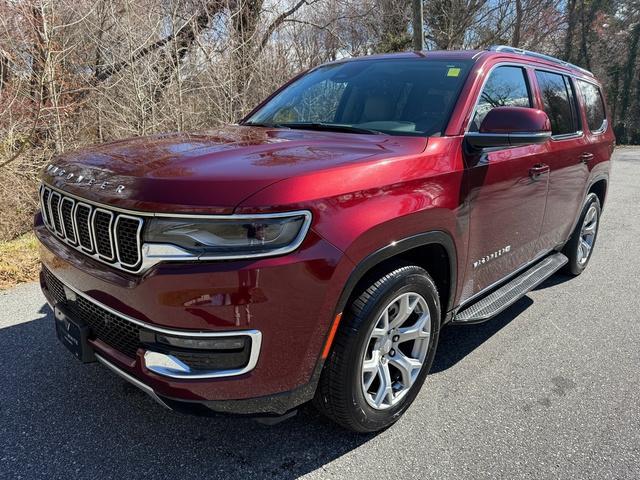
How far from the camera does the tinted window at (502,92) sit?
2951 mm

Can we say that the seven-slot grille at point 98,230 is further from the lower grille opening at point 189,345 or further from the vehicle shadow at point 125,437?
the vehicle shadow at point 125,437

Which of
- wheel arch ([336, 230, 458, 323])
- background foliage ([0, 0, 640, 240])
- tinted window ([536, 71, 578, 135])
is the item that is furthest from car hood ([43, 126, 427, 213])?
background foliage ([0, 0, 640, 240])

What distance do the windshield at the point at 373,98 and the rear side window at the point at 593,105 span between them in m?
2.11

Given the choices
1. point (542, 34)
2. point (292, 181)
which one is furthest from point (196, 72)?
point (542, 34)

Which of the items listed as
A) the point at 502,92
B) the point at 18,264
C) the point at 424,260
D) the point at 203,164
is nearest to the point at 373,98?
the point at 502,92

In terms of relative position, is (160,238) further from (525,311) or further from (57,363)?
(525,311)

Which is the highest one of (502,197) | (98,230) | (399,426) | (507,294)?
(98,230)

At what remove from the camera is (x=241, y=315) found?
1836mm

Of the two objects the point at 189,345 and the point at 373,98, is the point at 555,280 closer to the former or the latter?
the point at 373,98

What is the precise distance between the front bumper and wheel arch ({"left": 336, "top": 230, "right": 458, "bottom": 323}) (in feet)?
0.28

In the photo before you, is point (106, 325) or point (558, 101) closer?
point (106, 325)

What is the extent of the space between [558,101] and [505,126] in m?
1.68

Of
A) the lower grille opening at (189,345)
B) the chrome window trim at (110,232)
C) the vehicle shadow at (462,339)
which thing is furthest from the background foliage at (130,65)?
the vehicle shadow at (462,339)

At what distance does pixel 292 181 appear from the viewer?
1916mm
